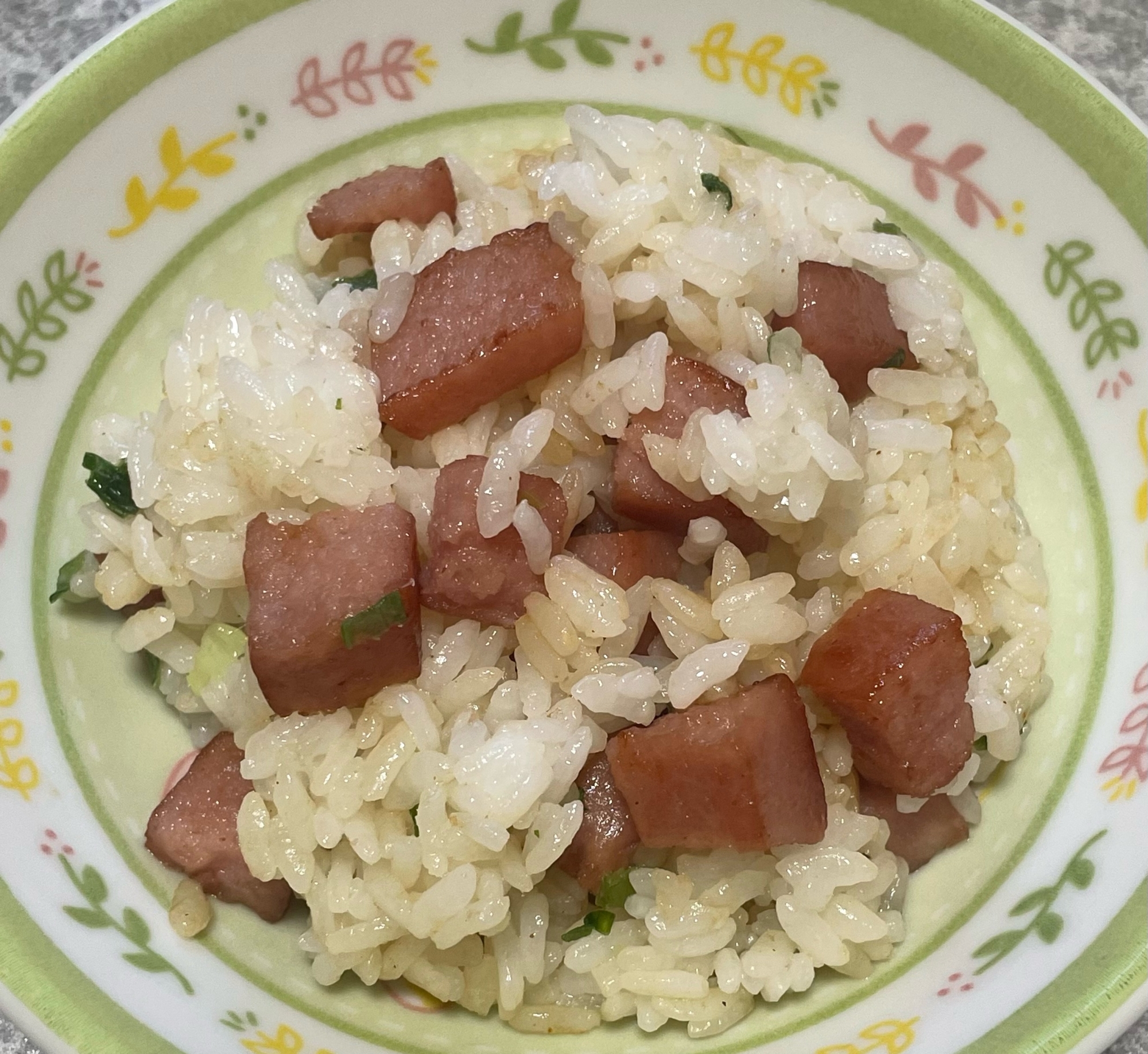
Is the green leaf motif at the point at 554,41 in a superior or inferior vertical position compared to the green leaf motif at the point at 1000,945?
superior

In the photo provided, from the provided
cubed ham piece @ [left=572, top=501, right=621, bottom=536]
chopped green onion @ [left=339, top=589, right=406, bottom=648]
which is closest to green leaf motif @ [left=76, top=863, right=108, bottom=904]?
chopped green onion @ [left=339, top=589, right=406, bottom=648]

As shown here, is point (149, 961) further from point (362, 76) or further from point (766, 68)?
point (766, 68)

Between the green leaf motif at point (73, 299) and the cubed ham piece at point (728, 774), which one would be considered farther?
the green leaf motif at point (73, 299)

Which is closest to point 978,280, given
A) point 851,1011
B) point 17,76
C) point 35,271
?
point 851,1011

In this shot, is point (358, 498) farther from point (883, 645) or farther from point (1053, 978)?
point (1053, 978)

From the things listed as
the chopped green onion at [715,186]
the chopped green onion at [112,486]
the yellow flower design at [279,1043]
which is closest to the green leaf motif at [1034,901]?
the yellow flower design at [279,1043]

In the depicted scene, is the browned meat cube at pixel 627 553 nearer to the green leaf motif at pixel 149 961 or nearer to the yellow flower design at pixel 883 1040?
the yellow flower design at pixel 883 1040

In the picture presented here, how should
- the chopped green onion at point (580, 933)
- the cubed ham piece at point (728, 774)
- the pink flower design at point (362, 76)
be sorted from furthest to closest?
the pink flower design at point (362, 76) → the chopped green onion at point (580, 933) → the cubed ham piece at point (728, 774)
